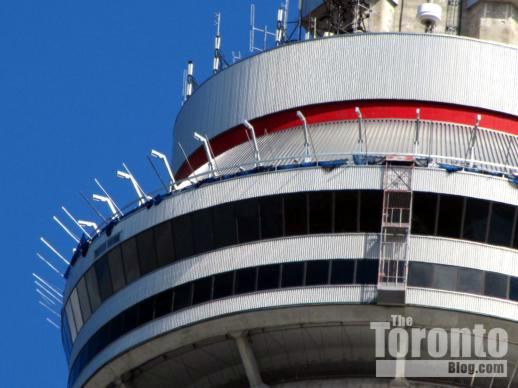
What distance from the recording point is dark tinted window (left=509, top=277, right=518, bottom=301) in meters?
75.4

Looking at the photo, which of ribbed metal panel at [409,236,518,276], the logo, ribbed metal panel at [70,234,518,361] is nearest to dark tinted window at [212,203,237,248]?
ribbed metal panel at [70,234,518,361]

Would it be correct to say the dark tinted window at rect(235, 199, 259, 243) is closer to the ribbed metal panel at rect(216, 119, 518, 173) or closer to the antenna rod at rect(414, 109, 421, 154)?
the ribbed metal panel at rect(216, 119, 518, 173)

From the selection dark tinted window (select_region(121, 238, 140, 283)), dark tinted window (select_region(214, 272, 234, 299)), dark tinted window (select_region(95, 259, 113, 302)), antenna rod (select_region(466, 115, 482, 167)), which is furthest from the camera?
dark tinted window (select_region(95, 259, 113, 302))

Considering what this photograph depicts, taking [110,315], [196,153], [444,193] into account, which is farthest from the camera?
[196,153]

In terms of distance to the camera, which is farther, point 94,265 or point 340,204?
point 94,265

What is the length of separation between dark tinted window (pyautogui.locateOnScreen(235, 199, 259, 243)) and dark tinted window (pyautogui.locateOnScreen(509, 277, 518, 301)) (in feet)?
28.7

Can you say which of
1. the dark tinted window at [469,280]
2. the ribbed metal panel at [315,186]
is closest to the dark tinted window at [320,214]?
the ribbed metal panel at [315,186]

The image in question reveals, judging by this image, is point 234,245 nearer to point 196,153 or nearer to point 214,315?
point 214,315

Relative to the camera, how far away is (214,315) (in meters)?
76.9

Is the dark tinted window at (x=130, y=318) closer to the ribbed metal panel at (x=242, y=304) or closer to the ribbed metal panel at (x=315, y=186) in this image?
the ribbed metal panel at (x=242, y=304)

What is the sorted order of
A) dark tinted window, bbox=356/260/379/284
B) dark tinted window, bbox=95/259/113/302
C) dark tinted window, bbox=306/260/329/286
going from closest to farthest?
dark tinted window, bbox=356/260/379/284, dark tinted window, bbox=306/260/329/286, dark tinted window, bbox=95/259/113/302

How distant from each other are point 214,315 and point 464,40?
14115 millimetres

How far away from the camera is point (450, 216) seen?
75938 millimetres

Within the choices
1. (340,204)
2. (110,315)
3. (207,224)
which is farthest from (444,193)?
(110,315)
